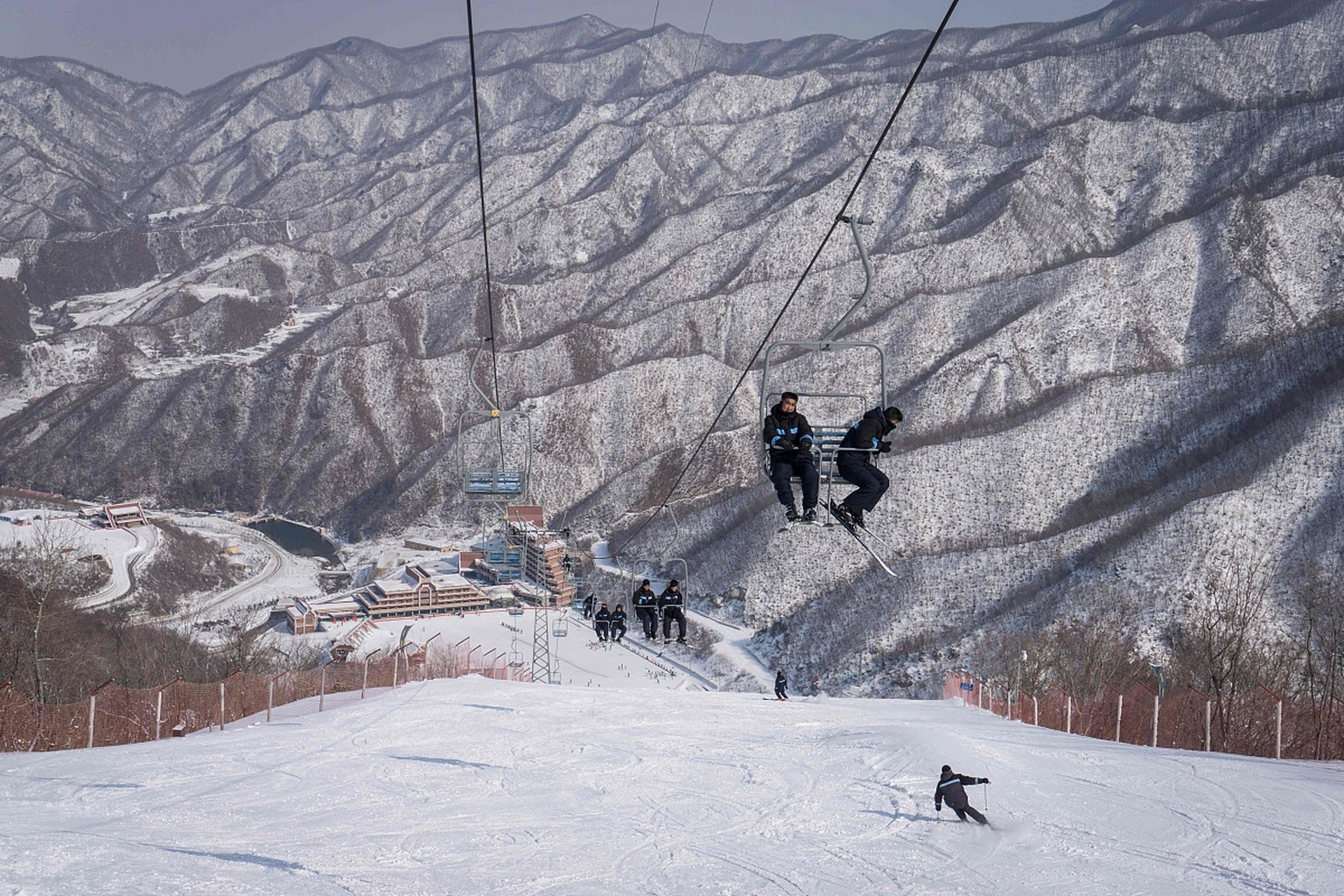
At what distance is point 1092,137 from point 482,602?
104 meters

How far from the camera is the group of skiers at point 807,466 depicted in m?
12.5

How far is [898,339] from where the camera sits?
365ft

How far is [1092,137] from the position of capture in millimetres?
141250

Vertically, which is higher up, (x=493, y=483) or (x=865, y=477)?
(x=493, y=483)

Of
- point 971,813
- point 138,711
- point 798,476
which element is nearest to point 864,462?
point 798,476

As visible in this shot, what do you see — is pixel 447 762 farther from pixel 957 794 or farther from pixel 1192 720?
pixel 1192 720

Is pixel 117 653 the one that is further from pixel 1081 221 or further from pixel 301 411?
pixel 1081 221

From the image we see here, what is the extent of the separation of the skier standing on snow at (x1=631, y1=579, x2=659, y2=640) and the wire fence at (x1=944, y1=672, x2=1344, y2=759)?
7577 mm

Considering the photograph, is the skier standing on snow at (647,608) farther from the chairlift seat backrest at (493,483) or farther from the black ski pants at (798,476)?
the black ski pants at (798,476)

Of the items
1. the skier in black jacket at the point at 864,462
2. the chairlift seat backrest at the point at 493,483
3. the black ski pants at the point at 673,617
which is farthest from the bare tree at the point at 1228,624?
the skier in black jacket at the point at 864,462

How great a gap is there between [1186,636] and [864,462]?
4385 centimetres

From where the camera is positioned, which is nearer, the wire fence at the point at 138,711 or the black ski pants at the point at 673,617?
the wire fence at the point at 138,711

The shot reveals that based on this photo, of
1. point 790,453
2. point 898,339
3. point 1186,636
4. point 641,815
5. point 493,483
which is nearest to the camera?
point 641,815

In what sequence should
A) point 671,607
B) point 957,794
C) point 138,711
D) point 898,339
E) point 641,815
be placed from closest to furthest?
point 957,794, point 641,815, point 138,711, point 671,607, point 898,339
